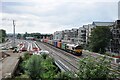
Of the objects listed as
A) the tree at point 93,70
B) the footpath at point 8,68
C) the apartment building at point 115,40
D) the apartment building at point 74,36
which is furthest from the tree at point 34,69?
the apartment building at point 74,36

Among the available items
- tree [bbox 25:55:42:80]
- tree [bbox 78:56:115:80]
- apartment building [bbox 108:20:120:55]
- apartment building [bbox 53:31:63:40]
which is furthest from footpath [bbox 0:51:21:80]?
apartment building [bbox 53:31:63:40]

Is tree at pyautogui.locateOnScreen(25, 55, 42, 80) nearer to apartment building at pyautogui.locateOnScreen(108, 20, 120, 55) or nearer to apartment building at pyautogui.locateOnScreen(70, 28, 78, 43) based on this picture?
apartment building at pyautogui.locateOnScreen(108, 20, 120, 55)

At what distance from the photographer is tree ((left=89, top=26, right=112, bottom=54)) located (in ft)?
169

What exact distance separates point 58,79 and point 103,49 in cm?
3778

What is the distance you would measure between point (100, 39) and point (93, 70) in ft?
130

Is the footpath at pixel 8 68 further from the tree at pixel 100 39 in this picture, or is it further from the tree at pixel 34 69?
the tree at pixel 100 39

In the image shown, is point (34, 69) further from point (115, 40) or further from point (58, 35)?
point (58, 35)

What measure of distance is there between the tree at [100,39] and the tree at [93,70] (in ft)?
122

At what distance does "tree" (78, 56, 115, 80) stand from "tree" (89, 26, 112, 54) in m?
37.3

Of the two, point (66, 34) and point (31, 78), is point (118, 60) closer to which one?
point (31, 78)

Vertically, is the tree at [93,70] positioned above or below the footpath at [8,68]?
above

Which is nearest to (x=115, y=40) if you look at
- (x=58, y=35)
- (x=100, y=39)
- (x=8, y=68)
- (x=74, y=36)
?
(x=100, y=39)

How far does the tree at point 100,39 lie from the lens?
51.5m

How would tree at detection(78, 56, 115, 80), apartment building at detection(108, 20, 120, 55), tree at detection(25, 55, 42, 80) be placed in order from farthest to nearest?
apartment building at detection(108, 20, 120, 55) → tree at detection(25, 55, 42, 80) → tree at detection(78, 56, 115, 80)
